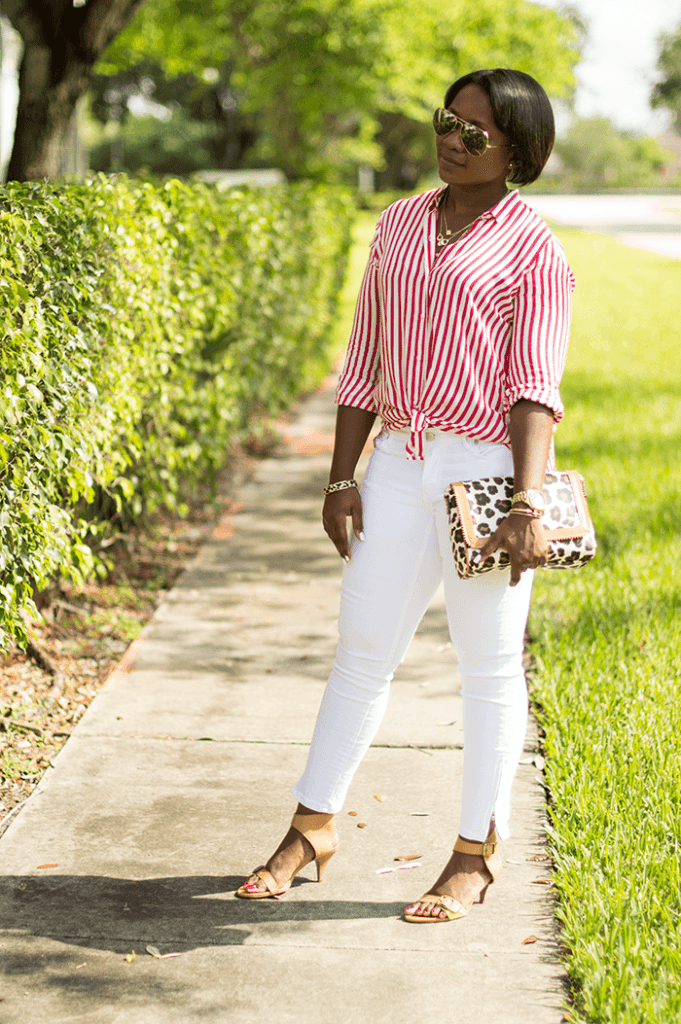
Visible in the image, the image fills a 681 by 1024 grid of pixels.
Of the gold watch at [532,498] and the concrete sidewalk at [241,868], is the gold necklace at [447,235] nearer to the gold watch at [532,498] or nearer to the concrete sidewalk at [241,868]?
the gold watch at [532,498]

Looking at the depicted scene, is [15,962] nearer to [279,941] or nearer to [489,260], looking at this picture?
[279,941]

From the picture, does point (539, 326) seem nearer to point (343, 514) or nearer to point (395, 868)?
point (343, 514)

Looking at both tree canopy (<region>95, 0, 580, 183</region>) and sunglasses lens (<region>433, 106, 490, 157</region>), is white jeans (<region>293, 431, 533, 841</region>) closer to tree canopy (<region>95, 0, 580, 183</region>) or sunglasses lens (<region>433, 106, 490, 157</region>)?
sunglasses lens (<region>433, 106, 490, 157</region>)

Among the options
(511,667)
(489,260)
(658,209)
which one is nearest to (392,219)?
(489,260)

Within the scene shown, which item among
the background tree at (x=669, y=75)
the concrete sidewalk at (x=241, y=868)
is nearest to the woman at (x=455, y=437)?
the concrete sidewalk at (x=241, y=868)

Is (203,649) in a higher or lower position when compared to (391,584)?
lower

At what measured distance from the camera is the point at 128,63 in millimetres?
19188

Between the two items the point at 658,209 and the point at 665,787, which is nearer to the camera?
the point at 665,787

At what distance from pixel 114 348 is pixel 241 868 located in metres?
2.21

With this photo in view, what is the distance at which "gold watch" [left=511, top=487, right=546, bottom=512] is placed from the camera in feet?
8.63

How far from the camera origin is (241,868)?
3.19 m

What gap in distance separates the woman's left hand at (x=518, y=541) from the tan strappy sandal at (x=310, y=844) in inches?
35.0

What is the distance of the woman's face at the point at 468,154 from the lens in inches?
104

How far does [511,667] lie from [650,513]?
4.25 metres
